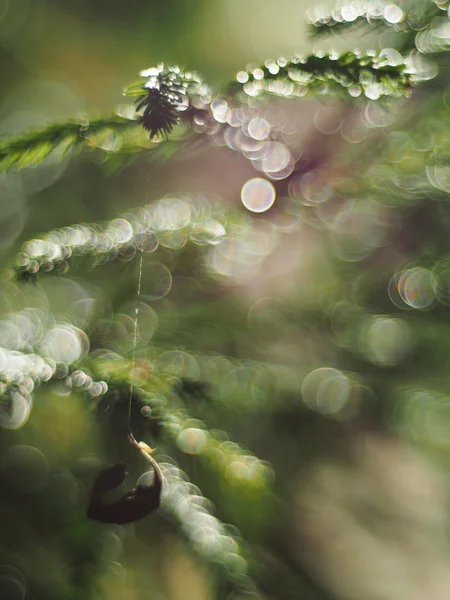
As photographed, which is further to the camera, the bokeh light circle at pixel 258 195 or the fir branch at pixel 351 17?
the bokeh light circle at pixel 258 195

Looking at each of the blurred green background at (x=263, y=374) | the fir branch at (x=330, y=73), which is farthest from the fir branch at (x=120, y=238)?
the fir branch at (x=330, y=73)

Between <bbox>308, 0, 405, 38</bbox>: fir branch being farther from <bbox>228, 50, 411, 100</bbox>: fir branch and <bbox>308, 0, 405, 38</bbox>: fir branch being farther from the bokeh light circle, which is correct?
the bokeh light circle

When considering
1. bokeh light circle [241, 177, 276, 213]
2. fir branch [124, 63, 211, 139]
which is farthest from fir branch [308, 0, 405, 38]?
bokeh light circle [241, 177, 276, 213]

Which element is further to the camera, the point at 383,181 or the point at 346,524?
the point at 346,524

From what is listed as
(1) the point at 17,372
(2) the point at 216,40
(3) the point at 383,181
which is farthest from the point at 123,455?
(2) the point at 216,40

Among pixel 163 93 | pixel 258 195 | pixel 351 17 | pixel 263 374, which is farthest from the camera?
pixel 258 195

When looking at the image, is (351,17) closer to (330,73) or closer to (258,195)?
(330,73)

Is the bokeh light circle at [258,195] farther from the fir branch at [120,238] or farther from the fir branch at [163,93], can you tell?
the fir branch at [163,93]

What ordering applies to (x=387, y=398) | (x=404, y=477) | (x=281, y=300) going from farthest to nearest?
(x=404, y=477) → (x=281, y=300) → (x=387, y=398)

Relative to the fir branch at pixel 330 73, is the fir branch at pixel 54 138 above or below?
below

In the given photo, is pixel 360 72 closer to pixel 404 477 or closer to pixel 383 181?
pixel 383 181

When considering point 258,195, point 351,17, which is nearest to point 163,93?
point 351,17
